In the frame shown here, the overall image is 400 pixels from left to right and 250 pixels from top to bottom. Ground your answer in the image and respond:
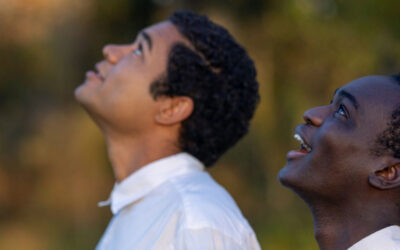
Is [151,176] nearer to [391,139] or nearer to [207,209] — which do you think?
[207,209]

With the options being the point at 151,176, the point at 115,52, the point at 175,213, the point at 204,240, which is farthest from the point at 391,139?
the point at 115,52

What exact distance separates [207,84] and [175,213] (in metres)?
0.78

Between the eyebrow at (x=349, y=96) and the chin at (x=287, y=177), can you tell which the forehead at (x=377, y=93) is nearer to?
the eyebrow at (x=349, y=96)

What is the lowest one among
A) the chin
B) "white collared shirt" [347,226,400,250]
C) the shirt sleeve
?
the shirt sleeve

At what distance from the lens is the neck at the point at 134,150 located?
9.40ft

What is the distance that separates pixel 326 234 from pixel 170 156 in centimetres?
104

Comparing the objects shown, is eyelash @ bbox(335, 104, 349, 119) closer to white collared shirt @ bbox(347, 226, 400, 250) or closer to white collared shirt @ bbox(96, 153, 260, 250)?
white collared shirt @ bbox(347, 226, 400, 250)

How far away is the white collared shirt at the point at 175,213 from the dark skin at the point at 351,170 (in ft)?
1.60

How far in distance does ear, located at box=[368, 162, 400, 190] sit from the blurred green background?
5729mm

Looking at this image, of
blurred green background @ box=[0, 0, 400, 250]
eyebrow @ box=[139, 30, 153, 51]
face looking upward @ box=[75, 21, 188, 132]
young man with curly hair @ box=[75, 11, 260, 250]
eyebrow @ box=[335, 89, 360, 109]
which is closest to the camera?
eyebrow @ box=[335, 89, 360, 109]

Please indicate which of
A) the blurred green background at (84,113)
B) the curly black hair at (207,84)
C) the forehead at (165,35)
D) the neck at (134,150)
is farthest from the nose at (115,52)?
the blurred green background at (84,113)

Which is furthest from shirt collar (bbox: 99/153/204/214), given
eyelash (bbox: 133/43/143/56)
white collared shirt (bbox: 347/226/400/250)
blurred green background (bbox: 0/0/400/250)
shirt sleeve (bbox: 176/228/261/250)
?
blurred green background (bbox: 0/0/400/250)

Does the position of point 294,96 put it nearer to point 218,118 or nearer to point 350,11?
point 350,11

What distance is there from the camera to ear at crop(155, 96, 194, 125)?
9.57ft
